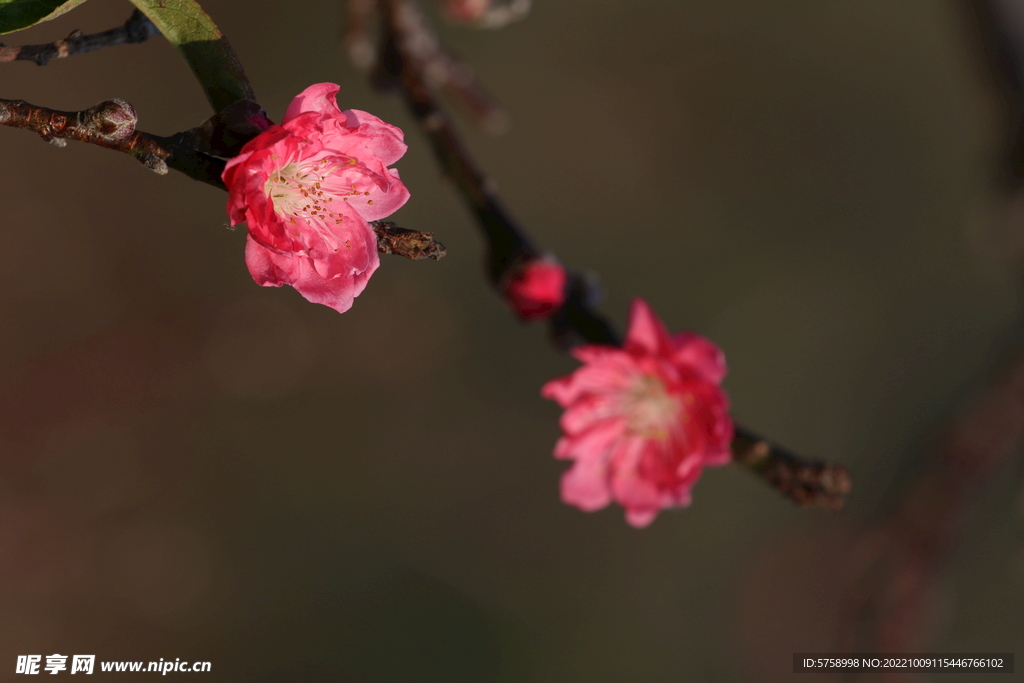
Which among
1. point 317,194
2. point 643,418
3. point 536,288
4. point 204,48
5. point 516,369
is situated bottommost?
point 516,369

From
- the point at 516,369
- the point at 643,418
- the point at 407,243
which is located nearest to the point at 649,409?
the point at 643,418

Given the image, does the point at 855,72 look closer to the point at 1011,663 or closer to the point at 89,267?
the point at 1011,663

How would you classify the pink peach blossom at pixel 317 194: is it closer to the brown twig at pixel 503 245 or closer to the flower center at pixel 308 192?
the flower center at pixel 308 192

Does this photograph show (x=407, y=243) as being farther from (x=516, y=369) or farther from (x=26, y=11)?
(x=516, y=369)

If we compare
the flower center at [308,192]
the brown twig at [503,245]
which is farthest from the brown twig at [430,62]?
the flower center at [308,192]

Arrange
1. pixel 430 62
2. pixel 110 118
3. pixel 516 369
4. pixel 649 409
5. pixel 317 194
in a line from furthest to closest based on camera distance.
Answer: pixel 516 369, pixel 430 62, pixel 649 409, pixel 317 194, pixel 110 118

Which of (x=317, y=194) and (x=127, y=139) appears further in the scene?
(x=317, y=194)
